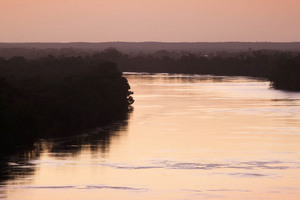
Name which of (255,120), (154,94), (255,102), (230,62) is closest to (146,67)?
(230,62)

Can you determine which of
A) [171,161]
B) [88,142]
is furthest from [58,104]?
[171,161]

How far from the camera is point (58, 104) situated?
59.7 meters

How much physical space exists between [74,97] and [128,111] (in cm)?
1321

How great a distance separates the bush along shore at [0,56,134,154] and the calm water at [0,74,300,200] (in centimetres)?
148

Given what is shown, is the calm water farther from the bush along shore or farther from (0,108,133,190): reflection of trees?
the bush along shore

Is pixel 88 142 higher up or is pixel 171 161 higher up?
pixel 88 142

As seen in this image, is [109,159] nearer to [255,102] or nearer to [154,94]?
[255,102]

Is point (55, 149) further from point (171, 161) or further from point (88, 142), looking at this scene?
point (171, 161)

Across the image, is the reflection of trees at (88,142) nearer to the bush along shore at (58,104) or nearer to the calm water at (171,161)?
the calm water at (171,161)

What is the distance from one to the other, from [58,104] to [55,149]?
882 centimetres

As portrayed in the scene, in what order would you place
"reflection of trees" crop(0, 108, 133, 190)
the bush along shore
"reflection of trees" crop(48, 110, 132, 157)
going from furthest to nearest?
"reflection of trees" crop(48, 110, 132, 157)
the bush along shore
"reflection of trees" crop(0, 108, 133, 190)

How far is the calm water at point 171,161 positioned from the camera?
124 feet

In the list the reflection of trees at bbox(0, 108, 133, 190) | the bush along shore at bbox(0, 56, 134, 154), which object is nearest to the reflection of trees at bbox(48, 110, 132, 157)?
the reflection of trees at bbox(0, 108, 133, 190)

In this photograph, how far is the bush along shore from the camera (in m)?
50.7
